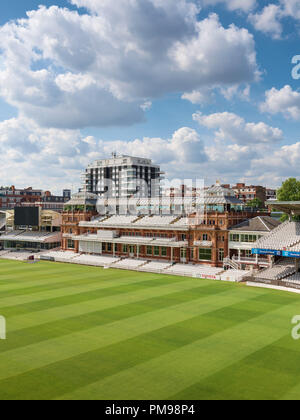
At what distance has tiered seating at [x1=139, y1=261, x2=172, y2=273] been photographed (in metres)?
58.7

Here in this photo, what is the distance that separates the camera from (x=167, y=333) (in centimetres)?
2792

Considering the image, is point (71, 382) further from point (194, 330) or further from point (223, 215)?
point (223, 215)

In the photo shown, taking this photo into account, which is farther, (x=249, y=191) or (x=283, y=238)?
(x=249, y=191)

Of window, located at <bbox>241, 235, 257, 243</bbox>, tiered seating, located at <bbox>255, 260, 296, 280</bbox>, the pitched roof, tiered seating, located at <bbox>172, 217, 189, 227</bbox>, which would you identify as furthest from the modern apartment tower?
tiered seating, located at <bbox>255, 260, 296, 280</bbox>

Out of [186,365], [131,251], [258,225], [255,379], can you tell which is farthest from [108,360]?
[131,251]

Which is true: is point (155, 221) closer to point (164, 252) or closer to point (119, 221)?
point (164, 252)

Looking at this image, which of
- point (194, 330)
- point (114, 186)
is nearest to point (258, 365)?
point (194, 330)

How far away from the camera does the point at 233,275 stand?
5200 cm

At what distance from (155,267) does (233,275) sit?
13224mm

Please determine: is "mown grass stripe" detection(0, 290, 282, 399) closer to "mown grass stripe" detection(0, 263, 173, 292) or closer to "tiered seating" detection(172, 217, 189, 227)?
"mown grass stripe" detection(0, 263, 173, 292)

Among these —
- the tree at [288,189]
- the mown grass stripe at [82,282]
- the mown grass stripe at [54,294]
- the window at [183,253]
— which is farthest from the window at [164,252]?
the tree at [288,189]

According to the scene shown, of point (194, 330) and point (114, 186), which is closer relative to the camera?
point (194, 330)

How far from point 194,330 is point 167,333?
214 centimetres

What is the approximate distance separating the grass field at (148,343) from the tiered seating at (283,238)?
285 inches
